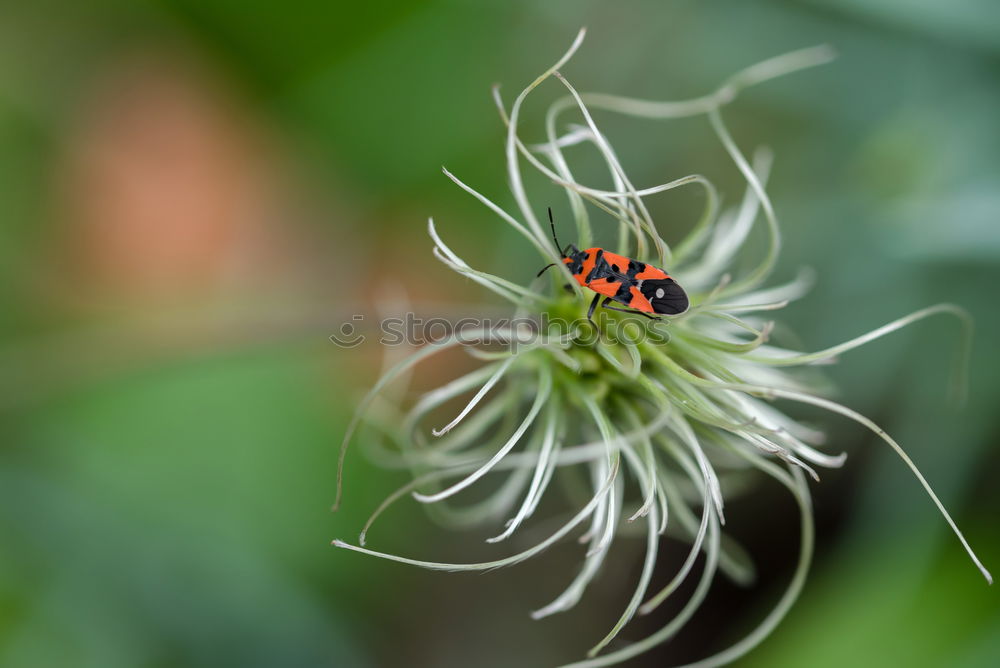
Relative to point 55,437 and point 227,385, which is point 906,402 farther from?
point 55,437

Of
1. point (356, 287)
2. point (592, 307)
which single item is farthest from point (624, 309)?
point (356, 287)

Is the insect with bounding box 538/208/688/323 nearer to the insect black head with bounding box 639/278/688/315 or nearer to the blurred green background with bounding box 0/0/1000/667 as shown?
the insect black head with bounding box 639/278/688/315

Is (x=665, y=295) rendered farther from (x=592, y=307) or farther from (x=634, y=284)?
(x=592, y=307)

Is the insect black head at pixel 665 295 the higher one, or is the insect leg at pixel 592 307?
the insect leg at pixel 592 307

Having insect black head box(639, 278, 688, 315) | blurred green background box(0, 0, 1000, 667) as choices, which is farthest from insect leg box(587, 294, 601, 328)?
blurred green background box(0, 0, 1000, 667)

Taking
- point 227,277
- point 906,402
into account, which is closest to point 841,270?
point 906,402

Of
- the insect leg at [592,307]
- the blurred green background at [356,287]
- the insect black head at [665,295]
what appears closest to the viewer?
the insect black head at [665,295]

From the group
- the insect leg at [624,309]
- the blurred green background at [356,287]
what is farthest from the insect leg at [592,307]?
the blurred green background at [356,287]

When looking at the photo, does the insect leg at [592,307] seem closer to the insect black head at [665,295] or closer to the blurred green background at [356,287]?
Answer: the insect black head at [665,295]
